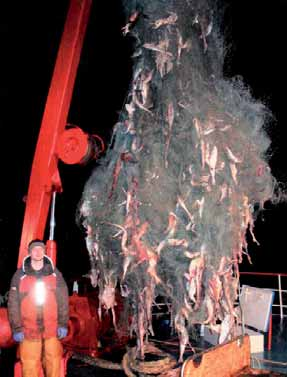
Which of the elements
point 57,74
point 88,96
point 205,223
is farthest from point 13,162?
point 205,223

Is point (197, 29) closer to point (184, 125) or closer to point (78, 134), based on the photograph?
point (184, 125)

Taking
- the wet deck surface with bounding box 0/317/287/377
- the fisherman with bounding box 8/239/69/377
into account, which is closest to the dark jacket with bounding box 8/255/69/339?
the fisherman with bounding box 8/239/69/377

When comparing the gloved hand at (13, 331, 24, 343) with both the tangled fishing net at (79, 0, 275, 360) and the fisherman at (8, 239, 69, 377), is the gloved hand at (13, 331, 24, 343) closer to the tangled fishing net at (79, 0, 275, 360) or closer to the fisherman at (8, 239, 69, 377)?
the fisherman at (8, 239, 69, 377)

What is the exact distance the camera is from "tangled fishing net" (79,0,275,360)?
411cm

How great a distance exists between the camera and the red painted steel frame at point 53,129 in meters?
5.65

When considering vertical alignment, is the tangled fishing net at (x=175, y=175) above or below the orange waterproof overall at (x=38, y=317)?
above

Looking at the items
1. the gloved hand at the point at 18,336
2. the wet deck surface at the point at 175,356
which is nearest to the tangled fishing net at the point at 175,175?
the gloved hand at the point at 18,336

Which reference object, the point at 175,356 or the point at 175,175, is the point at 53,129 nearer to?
the point at 175,175

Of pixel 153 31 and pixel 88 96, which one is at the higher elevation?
pixel 88 96

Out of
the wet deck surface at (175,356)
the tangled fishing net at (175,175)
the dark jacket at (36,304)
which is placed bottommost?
the wet deck surface at (175,356)

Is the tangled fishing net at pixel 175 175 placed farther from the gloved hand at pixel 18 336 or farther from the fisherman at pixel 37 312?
the gloved hand at pixel 18 336

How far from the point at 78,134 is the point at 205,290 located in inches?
102

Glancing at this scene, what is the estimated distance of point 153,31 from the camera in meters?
4.29

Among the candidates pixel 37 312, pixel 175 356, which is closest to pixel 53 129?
pixel 37 312
